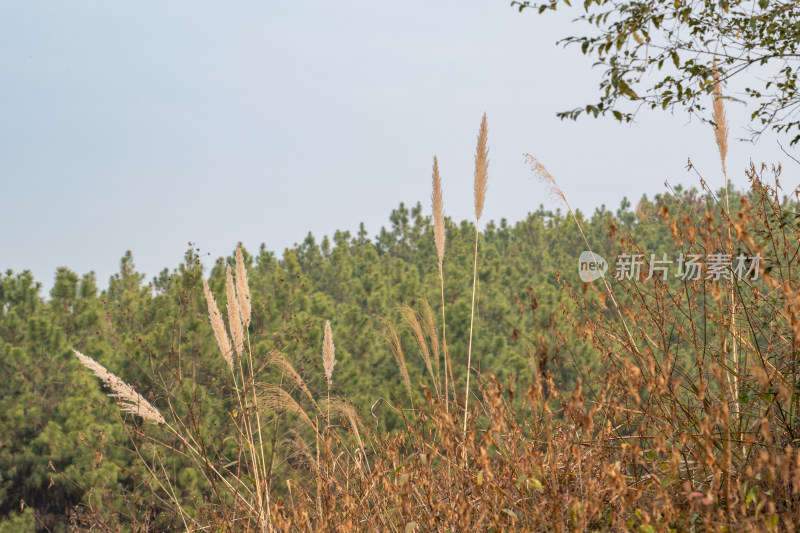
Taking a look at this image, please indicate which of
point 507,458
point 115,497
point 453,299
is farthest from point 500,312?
point 507,458

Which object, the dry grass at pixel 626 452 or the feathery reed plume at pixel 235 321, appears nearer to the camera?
the dry grass at pixel 626 452

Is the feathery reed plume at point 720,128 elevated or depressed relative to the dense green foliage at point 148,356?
elevated

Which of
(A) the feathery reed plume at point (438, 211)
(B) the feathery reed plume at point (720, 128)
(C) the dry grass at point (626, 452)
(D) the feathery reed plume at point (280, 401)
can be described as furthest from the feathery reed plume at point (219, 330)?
(B) the feathery reed plume at point (720, 128)

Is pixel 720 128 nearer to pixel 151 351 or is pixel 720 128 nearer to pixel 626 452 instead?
pixel 626 452

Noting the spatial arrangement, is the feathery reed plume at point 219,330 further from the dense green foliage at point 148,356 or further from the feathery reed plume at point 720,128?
the dense green foliage at point 148,356

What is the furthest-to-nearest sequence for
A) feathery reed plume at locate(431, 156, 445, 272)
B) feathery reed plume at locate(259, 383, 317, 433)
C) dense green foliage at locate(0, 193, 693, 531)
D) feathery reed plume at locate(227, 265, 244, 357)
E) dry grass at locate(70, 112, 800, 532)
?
1. dense green foliage at locate(0, 193, 693, 531)
2. feathery reed plume at locate(431, 156, 445, 272)
3. feathery reed plume at locate(227, 265, 244, 357)
4. feathery reed plume at locate(259, 383, 317, 433)
5. dry grass at locate(70, 112, 800, 532)

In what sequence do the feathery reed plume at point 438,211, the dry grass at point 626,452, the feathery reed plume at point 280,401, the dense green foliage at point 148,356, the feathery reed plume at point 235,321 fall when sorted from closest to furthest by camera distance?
the dry grass at point 626,452, the feathery reed plume at point 280,401, the feathery reed plume at point 235,321, the feathery reed plume at point 438,211, the dense green foliage at point 148,356

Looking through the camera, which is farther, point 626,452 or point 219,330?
point 219,330

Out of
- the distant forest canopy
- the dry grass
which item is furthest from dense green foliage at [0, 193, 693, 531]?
the dry grass

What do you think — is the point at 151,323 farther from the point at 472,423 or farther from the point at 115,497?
the point at 472,423

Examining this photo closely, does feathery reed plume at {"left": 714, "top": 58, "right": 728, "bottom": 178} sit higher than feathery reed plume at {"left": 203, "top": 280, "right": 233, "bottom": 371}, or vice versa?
feathery reed plume at {"left": 714, "top": 58, "right": 728, "bottom": 178}

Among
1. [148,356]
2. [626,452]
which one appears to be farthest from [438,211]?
[148,356]

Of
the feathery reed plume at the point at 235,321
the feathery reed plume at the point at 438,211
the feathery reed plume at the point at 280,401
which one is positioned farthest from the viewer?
the feathery reed plume at the point at 438,211

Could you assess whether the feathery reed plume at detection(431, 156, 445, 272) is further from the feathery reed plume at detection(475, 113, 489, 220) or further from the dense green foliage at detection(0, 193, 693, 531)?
the dense green foliage at detection(0, 193, 693, 531)
